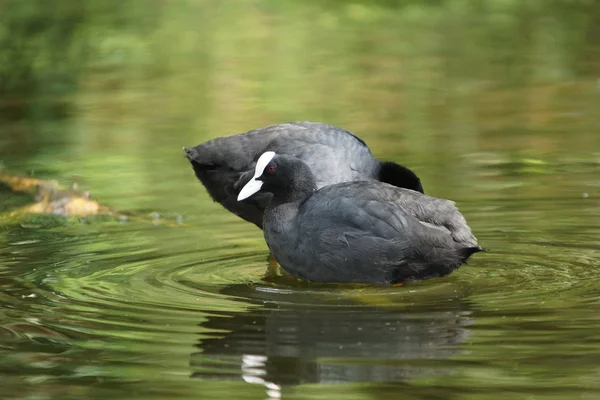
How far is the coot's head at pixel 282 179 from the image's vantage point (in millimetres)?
6656

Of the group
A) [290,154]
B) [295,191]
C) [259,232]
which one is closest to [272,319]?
[295,191]

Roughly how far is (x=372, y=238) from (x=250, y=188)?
0.83m

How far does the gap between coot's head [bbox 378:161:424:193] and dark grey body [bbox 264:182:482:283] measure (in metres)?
0.63

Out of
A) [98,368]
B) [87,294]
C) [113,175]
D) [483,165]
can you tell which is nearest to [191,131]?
[113,175]

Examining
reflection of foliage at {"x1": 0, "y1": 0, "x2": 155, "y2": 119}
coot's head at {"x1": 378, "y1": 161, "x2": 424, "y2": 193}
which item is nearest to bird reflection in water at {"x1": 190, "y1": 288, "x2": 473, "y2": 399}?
coot's head at {"x1": 378, "y1": 161, "x2": 424, "y2": 193}

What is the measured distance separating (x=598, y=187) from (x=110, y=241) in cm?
351

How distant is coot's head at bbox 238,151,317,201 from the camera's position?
666 centimetres

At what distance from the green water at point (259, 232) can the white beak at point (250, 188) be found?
489 millimetres

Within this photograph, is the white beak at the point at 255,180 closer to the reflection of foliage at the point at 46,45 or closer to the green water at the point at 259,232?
the green water at the point at 259,232

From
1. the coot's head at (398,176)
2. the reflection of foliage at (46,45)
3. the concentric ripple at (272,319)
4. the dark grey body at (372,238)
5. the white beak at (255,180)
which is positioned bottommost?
the concentric ripple at (272,319)

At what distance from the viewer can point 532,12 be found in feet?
61.8

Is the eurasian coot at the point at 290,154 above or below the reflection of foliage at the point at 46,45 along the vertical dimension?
below

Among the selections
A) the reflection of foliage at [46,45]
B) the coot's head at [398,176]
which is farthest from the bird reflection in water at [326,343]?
the reflection of foliage at [46,45]

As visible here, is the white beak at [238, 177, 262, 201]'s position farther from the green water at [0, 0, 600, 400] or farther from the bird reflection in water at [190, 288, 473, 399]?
the bird reflection in water at [190, 288, 473, 399]
